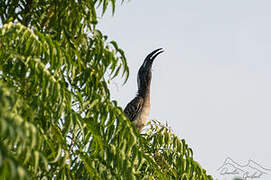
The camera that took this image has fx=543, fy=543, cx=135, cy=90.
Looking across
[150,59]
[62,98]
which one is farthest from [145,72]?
[62,98]

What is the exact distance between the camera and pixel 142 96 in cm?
754

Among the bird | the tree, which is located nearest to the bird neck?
the bird

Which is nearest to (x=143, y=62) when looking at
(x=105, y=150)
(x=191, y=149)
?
(x=191, y=149)

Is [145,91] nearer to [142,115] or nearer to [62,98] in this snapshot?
[142,115]

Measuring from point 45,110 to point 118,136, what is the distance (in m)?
0.52

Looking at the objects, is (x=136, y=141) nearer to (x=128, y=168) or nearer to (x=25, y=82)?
(x=128, y=168)

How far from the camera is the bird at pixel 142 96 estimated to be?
746 centimetres

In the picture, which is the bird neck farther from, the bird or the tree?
the tree

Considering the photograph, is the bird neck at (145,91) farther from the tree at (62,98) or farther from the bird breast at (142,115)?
the tree at (62,98)

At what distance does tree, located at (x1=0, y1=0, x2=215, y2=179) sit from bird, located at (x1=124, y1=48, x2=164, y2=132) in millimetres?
3367

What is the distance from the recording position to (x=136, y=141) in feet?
10.9

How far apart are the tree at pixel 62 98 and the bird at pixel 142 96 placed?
3.37 m

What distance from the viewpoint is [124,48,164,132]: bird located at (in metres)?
7.46

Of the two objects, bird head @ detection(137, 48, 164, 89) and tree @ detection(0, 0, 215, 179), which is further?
bird head @ detection(137, 48, 164, 89)
